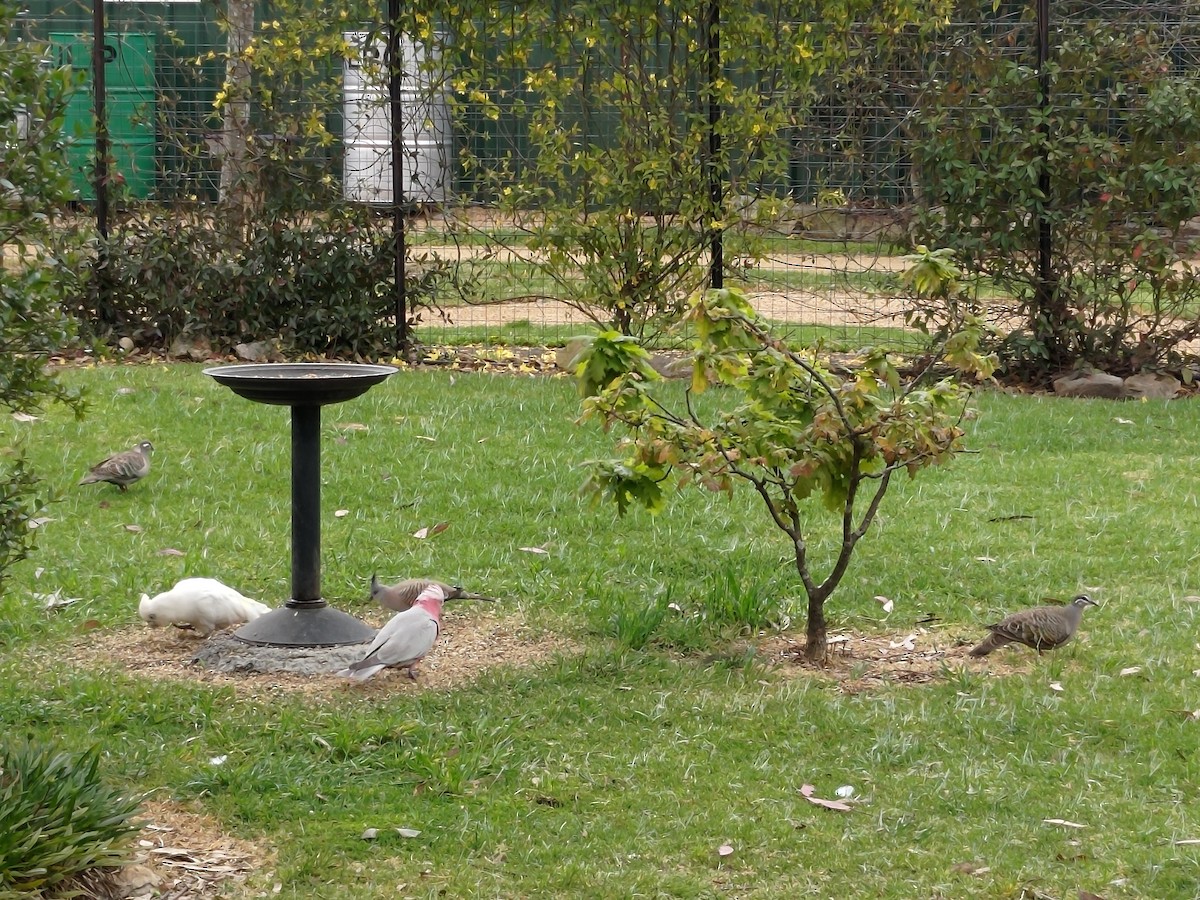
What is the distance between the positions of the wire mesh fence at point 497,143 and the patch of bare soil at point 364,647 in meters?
5.69

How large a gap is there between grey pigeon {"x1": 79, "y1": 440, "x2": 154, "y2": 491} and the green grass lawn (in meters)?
0.12

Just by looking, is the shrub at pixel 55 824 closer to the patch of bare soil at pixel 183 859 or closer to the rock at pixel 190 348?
the patch of bare soil at pixel 183 859

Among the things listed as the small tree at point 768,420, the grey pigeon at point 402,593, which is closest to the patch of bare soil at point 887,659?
the small tree at point 768,420

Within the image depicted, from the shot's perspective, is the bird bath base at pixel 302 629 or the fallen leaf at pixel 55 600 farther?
the fallen leaf at pixel 55 600

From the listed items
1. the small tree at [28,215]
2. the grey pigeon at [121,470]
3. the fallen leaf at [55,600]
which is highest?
the small tree at [28,215]

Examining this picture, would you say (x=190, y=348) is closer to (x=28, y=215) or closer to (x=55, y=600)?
(x=55, y=600)

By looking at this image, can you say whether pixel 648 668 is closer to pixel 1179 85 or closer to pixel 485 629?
pixel 485 629

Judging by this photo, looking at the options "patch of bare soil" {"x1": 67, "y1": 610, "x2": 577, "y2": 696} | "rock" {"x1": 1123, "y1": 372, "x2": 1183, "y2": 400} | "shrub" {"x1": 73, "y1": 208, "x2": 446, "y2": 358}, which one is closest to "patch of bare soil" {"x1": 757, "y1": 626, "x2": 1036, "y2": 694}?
"patch of bare soil" {"x1": 67, "y1": 610, "x2": 577, "y2": 696}

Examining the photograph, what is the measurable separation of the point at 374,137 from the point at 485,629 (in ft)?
22.4

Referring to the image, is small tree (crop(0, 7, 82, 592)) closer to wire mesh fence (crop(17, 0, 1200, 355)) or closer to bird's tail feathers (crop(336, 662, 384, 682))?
bird's tail feathers (crop(336, 662, 384, 682))

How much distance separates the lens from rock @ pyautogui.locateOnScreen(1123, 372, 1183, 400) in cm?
1091

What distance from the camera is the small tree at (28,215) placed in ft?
12.6

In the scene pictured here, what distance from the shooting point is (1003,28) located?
11289 mm

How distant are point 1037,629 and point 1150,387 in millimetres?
6054
